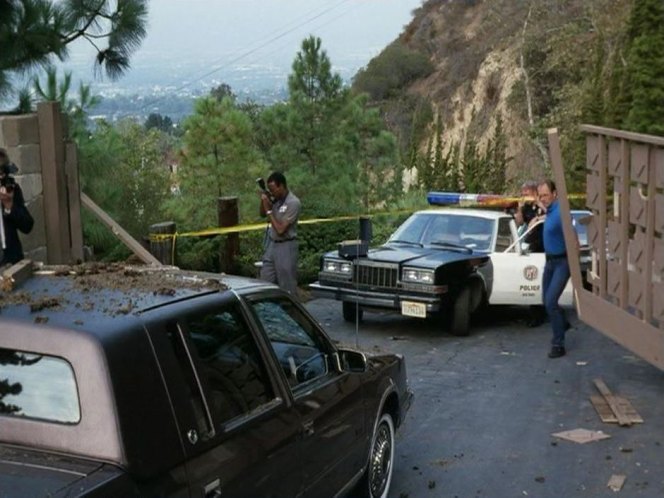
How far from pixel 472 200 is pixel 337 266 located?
366 inches

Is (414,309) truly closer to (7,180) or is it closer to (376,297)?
(376,297)

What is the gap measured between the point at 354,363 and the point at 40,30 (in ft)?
23.5

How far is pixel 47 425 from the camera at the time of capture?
11.1 ft

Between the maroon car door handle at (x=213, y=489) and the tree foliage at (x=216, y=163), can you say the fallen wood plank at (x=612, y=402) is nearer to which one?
the maroon car door handle at (x=213, y=489)

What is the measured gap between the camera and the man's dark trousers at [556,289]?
10.2m

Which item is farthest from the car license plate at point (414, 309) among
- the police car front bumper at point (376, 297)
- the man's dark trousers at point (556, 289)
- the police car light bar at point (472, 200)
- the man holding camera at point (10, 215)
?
the police car light bar at point (472, 200)

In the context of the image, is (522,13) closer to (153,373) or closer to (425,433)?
(425,433)

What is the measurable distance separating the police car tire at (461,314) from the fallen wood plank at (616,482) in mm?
5265

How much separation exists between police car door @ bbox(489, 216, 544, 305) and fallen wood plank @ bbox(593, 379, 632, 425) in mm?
3089

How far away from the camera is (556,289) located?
10227mm

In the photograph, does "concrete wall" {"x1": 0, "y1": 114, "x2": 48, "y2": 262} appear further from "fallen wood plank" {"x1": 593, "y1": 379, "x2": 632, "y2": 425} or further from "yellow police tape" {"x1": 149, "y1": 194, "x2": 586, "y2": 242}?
"fallen wood plank" {"x1": 593, "y1": 379, "x2": 632, "y2": 425}

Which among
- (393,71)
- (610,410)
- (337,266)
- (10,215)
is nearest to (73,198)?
(10,215)

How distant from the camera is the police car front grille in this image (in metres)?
11.7

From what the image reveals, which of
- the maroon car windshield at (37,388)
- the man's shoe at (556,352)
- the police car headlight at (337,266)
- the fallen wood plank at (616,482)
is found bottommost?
the man's shoe at (556,352)
